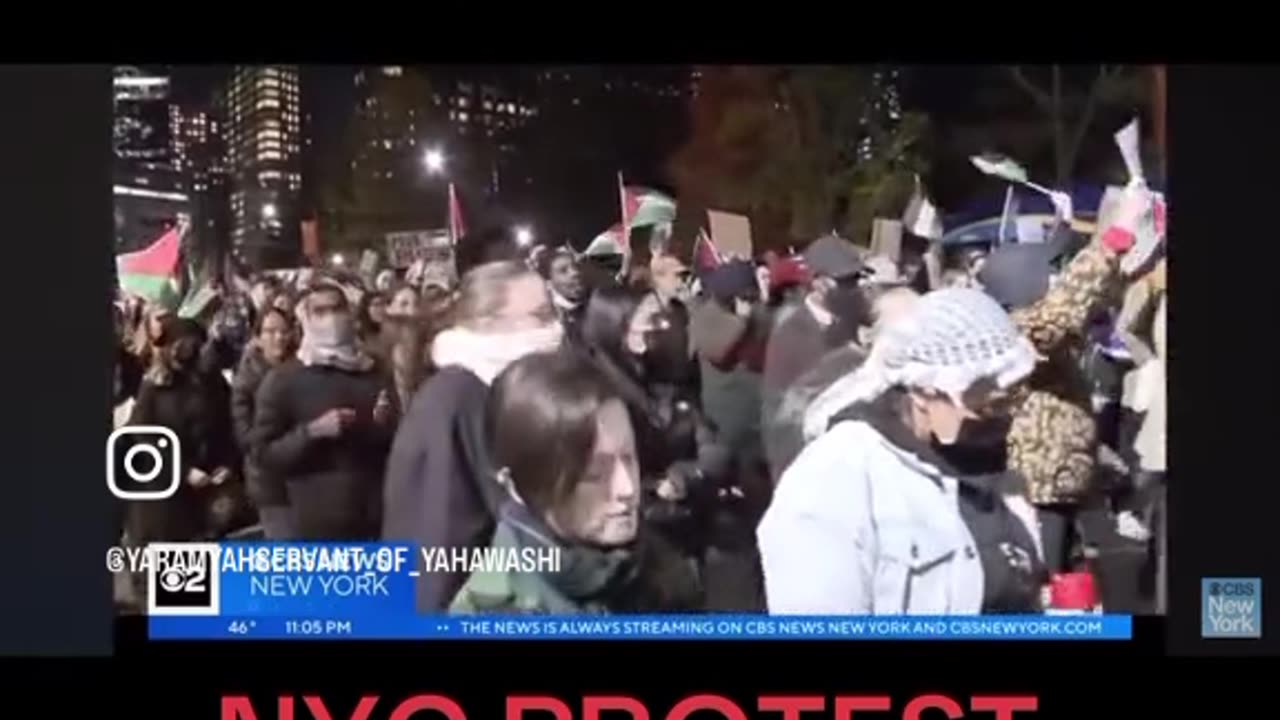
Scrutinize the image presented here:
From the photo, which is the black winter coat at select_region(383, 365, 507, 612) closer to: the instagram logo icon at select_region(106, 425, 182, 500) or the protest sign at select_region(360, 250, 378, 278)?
the protest sign at select_region(360, 250, 378, 278)

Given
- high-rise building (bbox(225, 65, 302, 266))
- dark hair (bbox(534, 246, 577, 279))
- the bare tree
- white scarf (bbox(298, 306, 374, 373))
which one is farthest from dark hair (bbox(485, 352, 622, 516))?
the bare tree

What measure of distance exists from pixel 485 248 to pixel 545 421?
0.38 m

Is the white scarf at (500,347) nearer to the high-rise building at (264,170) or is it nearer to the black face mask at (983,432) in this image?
the high-rise building at (264,170)

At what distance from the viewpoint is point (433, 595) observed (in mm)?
3928

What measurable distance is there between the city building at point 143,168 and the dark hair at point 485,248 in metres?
0.57

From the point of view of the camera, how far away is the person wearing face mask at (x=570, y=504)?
12.9 feet

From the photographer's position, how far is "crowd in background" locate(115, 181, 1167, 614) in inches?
153

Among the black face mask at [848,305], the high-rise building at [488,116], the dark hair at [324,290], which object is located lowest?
the black face mask at [848,305]

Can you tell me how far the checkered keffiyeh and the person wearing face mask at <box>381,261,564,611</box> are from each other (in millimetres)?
604

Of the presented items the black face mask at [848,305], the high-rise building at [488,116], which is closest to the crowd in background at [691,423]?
the black face mask at [848,305]

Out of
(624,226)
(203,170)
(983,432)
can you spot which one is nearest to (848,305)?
(983,432)

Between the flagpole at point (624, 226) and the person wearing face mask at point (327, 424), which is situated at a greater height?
the flagpole at point (624, 226)

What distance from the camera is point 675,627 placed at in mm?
3932

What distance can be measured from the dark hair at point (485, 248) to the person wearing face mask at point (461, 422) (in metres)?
0.01
